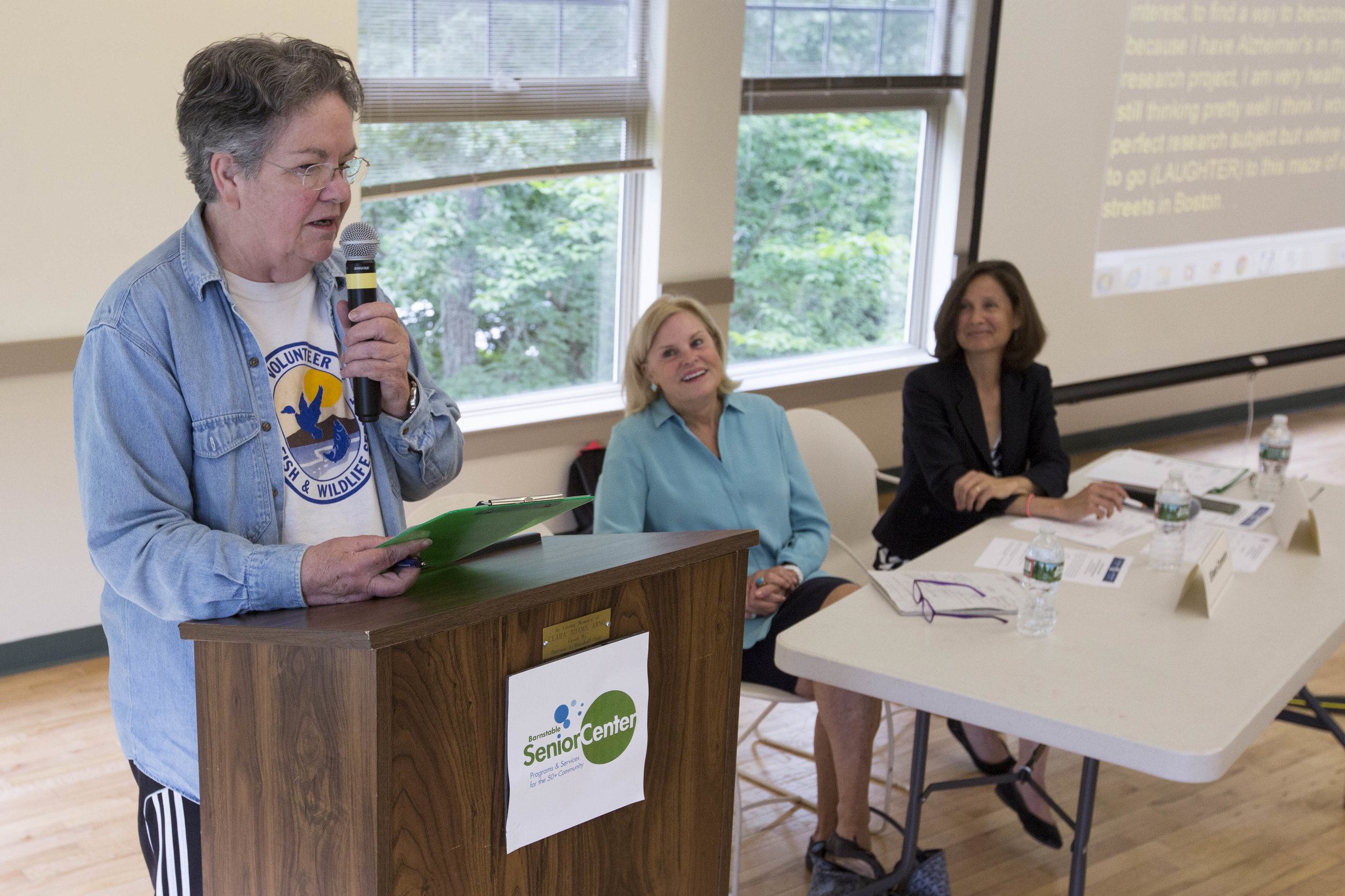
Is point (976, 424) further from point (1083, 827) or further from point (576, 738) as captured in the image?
point (576, 738)

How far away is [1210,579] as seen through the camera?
2.29m

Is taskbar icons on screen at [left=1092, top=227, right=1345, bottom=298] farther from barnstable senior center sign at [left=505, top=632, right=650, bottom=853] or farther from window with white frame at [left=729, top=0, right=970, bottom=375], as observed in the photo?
barnstable senior center sign at [left=505, top=632, right=650, bottom=853]

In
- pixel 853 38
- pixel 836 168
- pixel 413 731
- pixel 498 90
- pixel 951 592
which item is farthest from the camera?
pixel 836 168

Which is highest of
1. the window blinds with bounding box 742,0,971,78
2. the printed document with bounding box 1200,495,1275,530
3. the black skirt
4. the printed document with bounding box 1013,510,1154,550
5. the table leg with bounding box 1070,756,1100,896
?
the window blinds with bounding box 742,0,971,78

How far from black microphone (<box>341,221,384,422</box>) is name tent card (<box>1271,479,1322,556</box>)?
7.13ft

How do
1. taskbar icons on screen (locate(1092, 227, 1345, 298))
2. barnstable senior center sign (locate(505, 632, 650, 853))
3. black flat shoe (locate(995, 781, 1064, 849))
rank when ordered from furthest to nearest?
taskbar icons on screen (locate(1092, 227, 1345, 298)) < black flat shoe (locate(995, 781, 1064, 849)) < barnstable senior center sign (locate(505, 632, 650, 853))

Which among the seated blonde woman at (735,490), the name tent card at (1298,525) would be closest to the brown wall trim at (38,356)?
the seated blonde woman at (735,490)

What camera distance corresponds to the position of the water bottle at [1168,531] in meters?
2.54

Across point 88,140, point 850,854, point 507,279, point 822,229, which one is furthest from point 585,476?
point 850,854

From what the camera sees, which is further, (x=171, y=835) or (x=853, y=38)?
(x=853, y=38)

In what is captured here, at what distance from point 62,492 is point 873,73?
358cm

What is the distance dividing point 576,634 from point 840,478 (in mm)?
2131

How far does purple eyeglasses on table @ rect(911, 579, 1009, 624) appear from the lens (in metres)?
2.17

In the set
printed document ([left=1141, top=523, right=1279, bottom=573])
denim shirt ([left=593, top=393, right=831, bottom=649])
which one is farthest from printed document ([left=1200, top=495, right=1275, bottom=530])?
denim shirt ([left=593, top=393, right=831, bottom=649])
